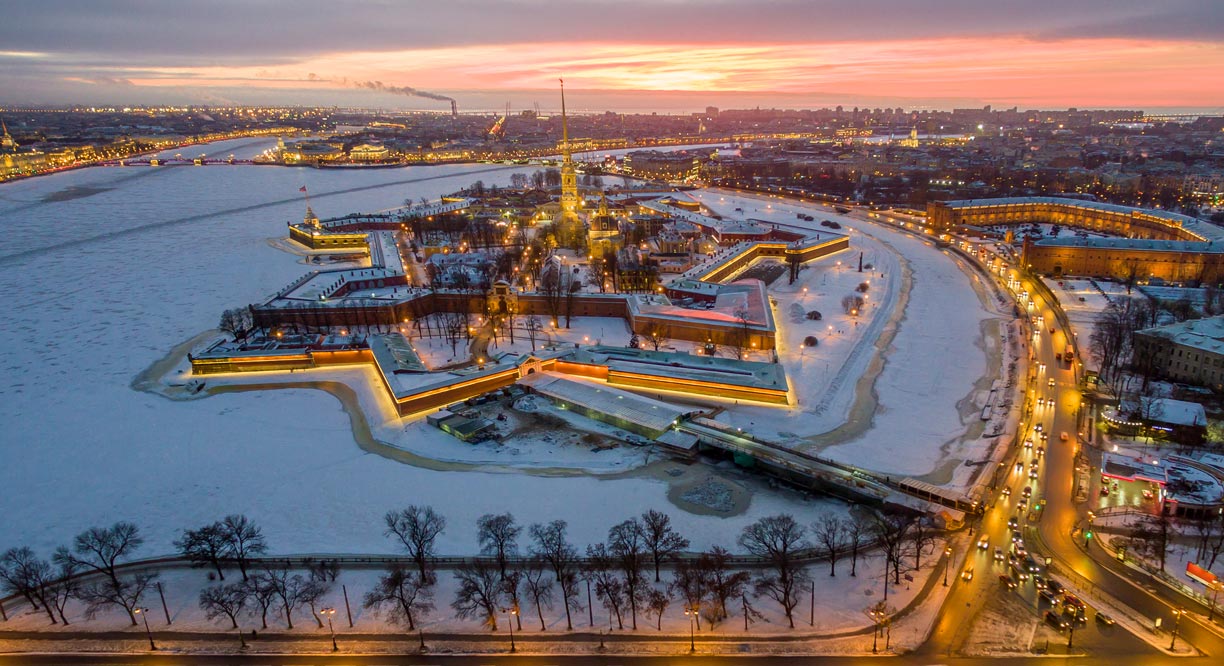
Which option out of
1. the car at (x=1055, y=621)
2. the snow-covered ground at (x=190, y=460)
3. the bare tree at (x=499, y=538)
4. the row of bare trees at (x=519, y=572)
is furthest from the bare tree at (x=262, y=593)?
the car at (x=1055, y=621)

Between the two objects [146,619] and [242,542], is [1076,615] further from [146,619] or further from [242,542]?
[146,619]

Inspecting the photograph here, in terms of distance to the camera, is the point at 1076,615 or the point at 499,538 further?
the point at 499,538

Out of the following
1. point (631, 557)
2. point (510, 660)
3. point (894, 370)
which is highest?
point (894, 370)

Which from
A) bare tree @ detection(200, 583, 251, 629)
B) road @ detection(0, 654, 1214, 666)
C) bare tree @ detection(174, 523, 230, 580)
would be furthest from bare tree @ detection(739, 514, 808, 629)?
bare tree @ detection(174, 523, 230, 580)

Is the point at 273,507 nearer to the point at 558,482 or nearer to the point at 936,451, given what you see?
the point at 558,482

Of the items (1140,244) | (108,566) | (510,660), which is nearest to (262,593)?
(108,566)
